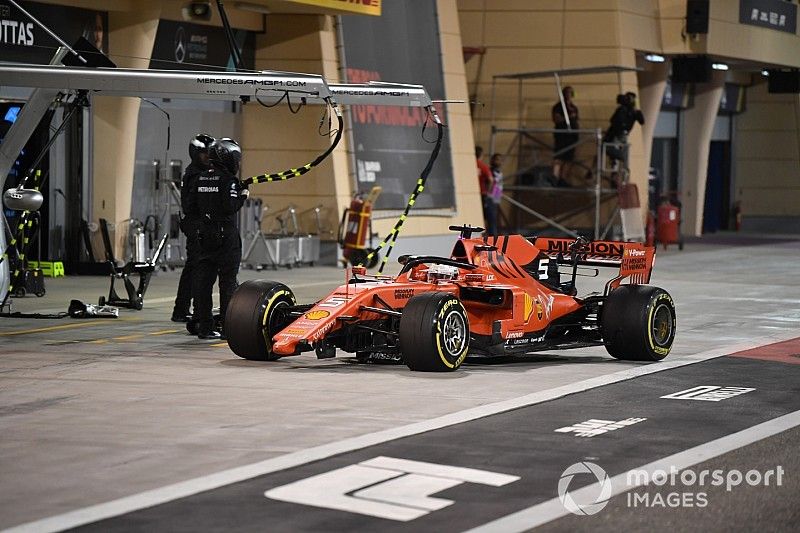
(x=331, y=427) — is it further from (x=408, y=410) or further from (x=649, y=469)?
(x=649, y=469)

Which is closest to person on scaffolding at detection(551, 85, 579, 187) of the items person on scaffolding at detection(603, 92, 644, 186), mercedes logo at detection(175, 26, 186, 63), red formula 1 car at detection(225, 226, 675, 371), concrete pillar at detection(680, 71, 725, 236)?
person on scaffolding at detection(603, 92, 644, 186)

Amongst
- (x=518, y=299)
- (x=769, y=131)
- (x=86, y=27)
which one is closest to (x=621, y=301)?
(x=518, y=299)

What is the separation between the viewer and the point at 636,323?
43.8ft

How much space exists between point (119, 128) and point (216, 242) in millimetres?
8516

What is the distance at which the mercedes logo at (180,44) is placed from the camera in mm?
24734

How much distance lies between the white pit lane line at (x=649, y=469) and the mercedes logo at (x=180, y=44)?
16.0m

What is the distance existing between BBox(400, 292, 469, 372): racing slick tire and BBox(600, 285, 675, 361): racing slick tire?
1601 millimetres

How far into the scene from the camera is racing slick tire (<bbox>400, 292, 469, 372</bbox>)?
39.8 feet

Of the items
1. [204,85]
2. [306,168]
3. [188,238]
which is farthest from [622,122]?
[204,85]

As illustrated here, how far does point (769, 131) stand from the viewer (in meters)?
44.9

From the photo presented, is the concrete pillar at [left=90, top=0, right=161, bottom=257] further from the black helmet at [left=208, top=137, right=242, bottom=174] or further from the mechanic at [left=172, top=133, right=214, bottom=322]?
the black helmet at [left=208, top=137, right=242, bottom=174]

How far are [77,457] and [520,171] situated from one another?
26.5 metres

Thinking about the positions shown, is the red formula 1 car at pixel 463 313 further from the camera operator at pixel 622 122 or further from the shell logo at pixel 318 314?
the camera operator at pixel 622 122

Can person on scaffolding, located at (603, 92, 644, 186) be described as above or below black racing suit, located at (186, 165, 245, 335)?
above
